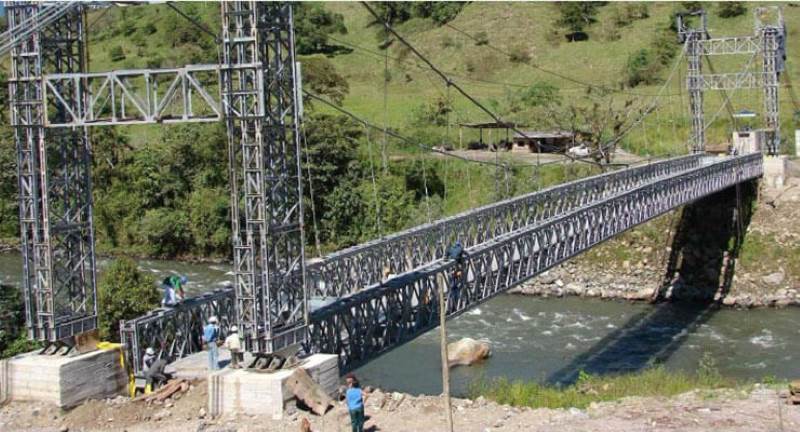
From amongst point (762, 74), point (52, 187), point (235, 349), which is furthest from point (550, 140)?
point (235, 349)

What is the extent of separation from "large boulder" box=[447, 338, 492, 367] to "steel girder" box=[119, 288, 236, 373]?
8342 mm

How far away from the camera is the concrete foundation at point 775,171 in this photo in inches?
1464

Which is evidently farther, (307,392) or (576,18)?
(576,18)

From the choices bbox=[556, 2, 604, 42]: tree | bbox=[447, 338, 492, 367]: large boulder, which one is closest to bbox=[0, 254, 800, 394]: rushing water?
bbox=[447, 338, 492, 367]: large boulder

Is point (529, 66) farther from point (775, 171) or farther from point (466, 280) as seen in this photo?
point (466, 280)

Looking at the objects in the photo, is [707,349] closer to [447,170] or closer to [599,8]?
[447,170]

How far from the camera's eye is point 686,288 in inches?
1312

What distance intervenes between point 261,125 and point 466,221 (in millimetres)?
10227

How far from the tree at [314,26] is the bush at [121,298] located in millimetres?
44935

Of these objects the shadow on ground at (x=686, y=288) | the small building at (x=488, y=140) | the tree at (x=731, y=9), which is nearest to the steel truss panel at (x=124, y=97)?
the shadow on ground at (x=686, y=288)

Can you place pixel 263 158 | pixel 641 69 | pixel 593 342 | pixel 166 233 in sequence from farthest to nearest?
pixel 641 69, pixel 166 233, pixel 593 342, pixel 263 158

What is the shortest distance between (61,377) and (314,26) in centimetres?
6104

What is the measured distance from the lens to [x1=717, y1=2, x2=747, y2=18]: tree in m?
63.1

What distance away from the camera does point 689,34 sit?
39.8m
